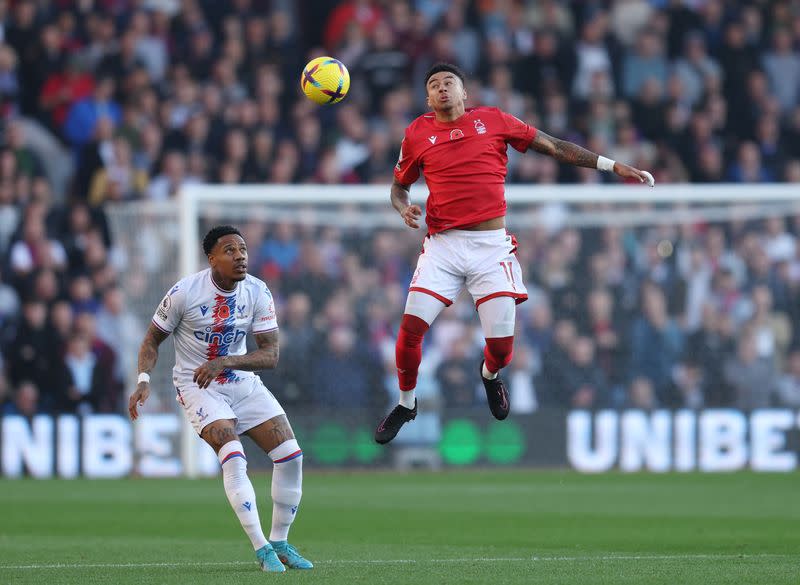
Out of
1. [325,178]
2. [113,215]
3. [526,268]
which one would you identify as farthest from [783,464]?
[113,215]

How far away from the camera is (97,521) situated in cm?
1405

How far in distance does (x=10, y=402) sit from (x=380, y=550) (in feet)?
28.5

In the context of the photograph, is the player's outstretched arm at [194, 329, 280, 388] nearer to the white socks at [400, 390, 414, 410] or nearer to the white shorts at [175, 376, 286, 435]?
the white shorts at [175, 376, 286, 435]

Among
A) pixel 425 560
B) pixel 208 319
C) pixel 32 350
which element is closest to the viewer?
pixel 208 319

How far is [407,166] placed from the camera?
11016 millimetres

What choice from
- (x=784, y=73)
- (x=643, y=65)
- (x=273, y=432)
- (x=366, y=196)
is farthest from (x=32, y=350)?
(x=784, y=73)

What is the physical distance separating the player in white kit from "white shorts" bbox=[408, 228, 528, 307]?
122 cm

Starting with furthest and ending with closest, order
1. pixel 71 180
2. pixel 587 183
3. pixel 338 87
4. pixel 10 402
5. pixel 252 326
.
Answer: pixel 587 183, pixel 71 180, pixel 10 402, pixel 338 87, pixel 252 326

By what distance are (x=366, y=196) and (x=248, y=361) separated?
9.80 meters

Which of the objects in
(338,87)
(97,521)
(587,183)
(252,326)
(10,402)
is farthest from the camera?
(587,183)

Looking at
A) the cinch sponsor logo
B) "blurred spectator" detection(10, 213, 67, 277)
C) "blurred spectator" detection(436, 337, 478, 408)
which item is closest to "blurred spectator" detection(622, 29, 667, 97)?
"blurred spectator" detection(436, 337, 478, 408)

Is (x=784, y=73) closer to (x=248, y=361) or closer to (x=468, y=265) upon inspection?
(x=468, y=265)

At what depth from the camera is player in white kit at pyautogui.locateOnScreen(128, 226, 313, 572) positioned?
998 cm

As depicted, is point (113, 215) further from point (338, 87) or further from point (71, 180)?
point (338, 87)
